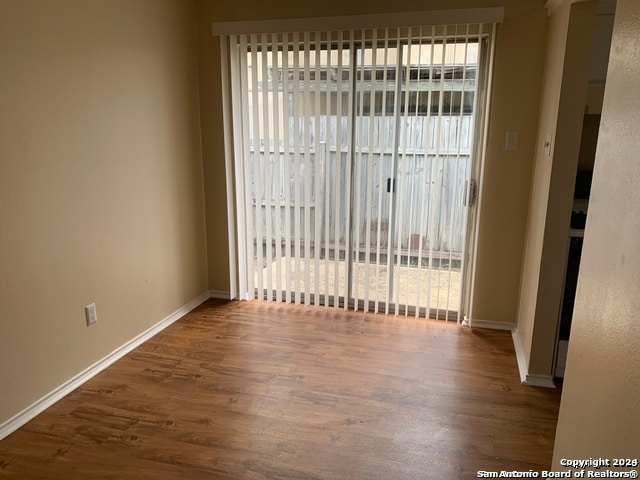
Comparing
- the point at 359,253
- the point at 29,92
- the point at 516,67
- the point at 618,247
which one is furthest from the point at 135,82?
the point at 618,247

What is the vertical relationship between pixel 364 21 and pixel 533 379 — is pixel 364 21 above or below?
above

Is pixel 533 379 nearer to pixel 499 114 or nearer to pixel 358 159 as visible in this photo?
pixel 499 114

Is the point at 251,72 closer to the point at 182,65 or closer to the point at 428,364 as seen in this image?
the point at 182,65

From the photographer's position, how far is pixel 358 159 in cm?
329

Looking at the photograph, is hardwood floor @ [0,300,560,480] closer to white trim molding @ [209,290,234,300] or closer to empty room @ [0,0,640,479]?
empty room @ [0,0,640,479]

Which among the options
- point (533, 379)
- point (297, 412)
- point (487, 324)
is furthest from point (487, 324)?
point (297, 412)

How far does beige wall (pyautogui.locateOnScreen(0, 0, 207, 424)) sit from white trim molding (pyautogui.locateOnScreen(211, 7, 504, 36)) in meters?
0.44

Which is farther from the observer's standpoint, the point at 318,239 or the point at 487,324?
the point at 318,239

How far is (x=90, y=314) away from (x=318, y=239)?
5.55ft

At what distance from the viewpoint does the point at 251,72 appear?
11.1ft

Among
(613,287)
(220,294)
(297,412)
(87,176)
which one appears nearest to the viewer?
(613,287)

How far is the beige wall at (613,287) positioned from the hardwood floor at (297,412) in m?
0.73

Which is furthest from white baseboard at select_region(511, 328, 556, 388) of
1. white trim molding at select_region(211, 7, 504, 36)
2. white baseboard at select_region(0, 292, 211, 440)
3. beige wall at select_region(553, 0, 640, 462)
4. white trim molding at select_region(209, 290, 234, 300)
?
white baseboard at select_region(0, 292, 211, 440)

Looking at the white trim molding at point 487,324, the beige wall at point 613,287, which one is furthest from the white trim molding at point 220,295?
the beige wall at point 613,287
